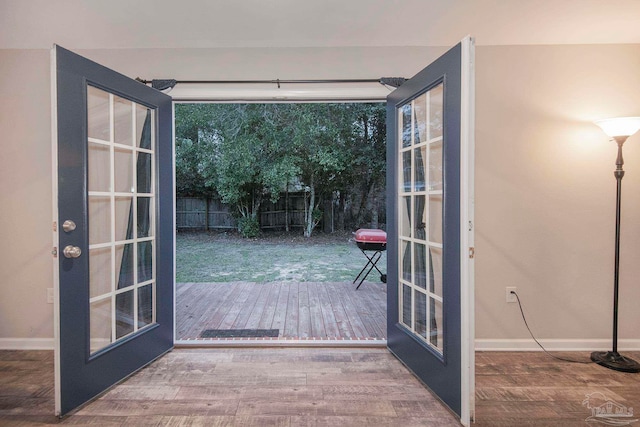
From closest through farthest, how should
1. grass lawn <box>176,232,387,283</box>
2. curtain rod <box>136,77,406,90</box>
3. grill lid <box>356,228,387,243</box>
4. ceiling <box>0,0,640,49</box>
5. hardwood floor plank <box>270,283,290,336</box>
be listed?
ceiling <box>0,0,640,49</box>
curtain rod <box>136,77,406,90</box>
hardwood floor plank <box>270,283,290,336</box>
grill lid <box>356,228,387,243</box>
grass lawn <box>176,232,387,283</box>

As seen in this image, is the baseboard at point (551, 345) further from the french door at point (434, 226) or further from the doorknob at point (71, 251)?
the doorknob at point (71, 251)

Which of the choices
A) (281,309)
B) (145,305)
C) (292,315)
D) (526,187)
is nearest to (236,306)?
(281,309)

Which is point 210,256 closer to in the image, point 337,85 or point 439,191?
point 337,85

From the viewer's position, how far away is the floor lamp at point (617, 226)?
2270 millimetres

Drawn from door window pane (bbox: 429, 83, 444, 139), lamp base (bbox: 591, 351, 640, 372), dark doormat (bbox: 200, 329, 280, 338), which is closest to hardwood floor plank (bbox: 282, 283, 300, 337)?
dark doormat (bbox: 200, 329, 280, 338)

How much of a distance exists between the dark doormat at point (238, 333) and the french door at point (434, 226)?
109 centimetres

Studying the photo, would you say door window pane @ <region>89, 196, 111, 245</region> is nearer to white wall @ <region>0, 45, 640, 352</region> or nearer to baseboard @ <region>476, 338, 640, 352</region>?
white wall @ <region>0, 45, 640, 352</region>

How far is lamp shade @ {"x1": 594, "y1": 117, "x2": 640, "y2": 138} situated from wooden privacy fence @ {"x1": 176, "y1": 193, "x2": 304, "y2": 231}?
25.4ft

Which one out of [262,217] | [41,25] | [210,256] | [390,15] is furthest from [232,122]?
[390,15]

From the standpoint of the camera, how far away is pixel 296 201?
32.1 feet

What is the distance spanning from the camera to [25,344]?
101 inches

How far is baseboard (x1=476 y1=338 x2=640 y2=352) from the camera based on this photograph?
256cm

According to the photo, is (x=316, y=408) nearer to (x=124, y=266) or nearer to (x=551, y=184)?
(x=124, y=266)

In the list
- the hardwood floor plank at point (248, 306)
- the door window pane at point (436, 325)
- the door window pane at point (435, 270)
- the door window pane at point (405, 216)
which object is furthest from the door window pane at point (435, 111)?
the hardwood floor plank at point (248, 306)
